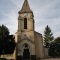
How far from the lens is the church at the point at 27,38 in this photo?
49.7 m

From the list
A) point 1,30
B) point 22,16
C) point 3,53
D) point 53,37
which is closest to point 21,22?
point 22,16

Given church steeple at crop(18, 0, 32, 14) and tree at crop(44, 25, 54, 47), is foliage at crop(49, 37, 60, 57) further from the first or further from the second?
church steeple at crop(18, 0, 32, 14)

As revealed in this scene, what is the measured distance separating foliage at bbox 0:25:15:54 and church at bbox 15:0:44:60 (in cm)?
160

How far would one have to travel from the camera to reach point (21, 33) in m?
51.7

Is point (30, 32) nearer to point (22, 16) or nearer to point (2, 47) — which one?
point (22, 16)

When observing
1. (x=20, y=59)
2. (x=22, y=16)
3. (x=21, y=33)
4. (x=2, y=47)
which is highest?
(x=22, y=16)

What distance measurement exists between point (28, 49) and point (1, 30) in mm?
9318

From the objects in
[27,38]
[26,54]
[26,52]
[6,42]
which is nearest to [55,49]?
[26,54]

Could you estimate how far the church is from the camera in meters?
49.7

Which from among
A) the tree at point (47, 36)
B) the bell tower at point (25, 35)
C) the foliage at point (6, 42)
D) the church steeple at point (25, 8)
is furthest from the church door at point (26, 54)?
the tree at point (47, 36)

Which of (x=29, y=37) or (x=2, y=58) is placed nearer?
(x=2, y=58)

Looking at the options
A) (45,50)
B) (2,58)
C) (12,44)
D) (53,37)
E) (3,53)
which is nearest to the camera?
(2,58)

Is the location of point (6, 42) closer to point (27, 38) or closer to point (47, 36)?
point (27, 38)

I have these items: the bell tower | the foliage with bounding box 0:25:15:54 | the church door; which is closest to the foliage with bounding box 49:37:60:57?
the church door
